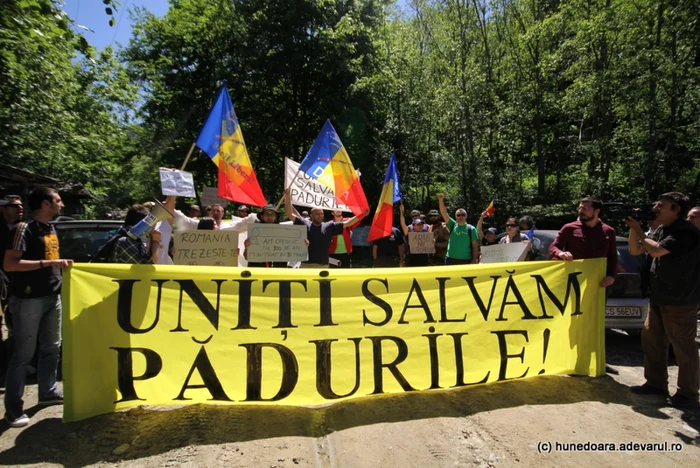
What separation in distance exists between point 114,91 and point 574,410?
21.0 meters

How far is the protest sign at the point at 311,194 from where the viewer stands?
20.0ft

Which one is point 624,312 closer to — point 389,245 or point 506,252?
point 506,252

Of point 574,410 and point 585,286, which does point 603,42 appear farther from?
point 574,410

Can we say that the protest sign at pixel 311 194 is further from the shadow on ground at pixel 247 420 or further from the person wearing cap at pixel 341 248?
the shadow on ground at pixel 247 420

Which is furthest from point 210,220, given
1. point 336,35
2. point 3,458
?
point 336,35

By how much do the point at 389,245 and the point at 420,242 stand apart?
2.60ft

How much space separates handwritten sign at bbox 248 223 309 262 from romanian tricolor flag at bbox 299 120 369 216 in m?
1.17

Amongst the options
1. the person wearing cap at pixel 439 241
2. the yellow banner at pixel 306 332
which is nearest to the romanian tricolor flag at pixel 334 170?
the yellow banner at pixel 306 332

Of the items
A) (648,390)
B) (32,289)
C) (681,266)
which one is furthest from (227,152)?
(648,390)

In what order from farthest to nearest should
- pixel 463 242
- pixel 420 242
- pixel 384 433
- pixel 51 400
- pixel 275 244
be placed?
pixel 420 242 < pixel 463 242 < pixel 275 244 < pixel 51 400 < pixel 384 433

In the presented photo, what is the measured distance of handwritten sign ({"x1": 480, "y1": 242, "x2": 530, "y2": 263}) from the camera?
5.42 m

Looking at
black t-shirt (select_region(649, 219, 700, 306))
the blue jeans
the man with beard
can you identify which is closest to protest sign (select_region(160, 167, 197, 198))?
the man with beard

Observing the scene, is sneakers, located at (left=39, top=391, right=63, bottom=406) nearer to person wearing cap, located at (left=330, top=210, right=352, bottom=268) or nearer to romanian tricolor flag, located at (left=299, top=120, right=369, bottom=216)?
romanian tricolor flag, located at (left=299, top=120, right=369, bottom=216)

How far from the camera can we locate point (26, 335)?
3.58 m
